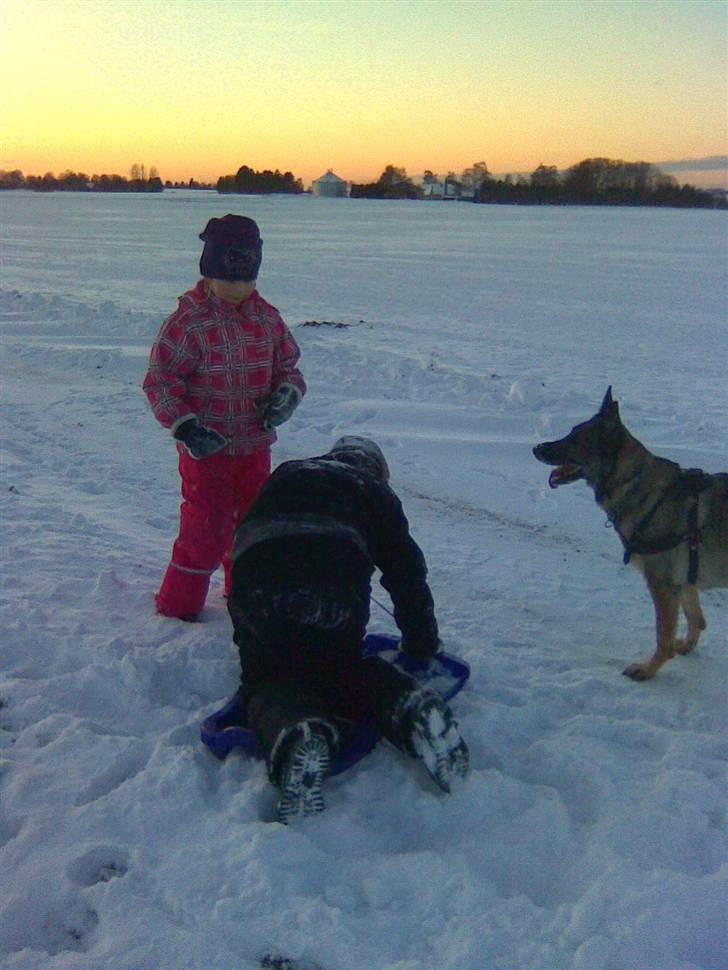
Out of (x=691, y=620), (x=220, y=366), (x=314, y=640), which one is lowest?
(x=691, y=620)

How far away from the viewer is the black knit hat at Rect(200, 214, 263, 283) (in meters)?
3.94

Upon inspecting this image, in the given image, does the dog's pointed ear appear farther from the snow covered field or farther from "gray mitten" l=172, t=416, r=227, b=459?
"gray mitten" l=172, t=416, r=227, b=459

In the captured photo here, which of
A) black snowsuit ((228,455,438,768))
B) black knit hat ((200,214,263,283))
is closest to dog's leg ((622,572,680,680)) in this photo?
black snowsuit ((228,455,438,768))

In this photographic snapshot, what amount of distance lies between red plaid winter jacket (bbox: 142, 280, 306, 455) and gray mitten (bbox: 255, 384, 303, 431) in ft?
0.14

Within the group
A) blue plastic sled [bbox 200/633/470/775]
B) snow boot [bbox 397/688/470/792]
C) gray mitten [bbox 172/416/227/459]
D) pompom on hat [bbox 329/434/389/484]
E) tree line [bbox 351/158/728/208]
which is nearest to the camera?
snow boot [bbox 397/688/470/792]

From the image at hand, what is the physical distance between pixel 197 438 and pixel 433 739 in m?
1.79

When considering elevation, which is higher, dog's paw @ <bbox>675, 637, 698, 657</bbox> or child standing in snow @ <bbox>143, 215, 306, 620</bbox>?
child standing in snow @ <bbox>143, 215, 306, 620</bbox>

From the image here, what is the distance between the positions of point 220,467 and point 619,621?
2.30 metres

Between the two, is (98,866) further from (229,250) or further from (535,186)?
(535,186)

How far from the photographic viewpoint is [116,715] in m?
3.41

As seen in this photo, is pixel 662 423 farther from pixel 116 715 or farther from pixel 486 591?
pixel 116 715

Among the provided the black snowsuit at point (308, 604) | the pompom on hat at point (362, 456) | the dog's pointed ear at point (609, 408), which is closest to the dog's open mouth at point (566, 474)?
the dog's pointed ear at point (609, 408)

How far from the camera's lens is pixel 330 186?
346ft

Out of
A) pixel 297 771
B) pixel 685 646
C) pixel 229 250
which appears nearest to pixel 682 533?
pixel 685 646
